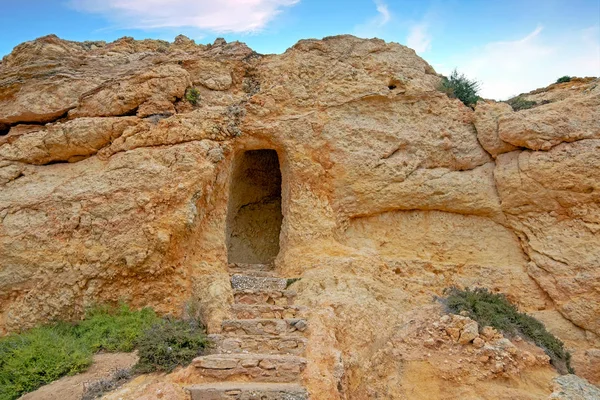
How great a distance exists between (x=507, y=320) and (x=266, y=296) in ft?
12.6

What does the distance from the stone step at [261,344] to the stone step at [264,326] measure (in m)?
0.23

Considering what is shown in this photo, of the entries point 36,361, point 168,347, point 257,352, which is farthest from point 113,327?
point 257,352

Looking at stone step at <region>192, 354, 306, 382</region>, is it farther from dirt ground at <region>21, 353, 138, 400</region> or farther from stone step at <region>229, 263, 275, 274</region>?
stone step at <region>229, 263, 275, 274</region>

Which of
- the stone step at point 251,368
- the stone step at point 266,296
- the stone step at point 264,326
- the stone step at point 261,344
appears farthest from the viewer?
the stone step at point 266,296

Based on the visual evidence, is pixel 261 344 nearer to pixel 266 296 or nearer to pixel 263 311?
pixel 263 311

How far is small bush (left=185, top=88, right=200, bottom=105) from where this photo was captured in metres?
9.05

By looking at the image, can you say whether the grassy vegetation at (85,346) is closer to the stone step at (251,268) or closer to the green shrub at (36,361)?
the green shrub at (36,361)

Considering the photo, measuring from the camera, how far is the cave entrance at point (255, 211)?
10727 millimetres

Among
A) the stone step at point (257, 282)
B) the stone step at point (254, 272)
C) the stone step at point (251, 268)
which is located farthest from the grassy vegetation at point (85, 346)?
the stone step at point (251, 268)

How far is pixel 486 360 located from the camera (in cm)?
577

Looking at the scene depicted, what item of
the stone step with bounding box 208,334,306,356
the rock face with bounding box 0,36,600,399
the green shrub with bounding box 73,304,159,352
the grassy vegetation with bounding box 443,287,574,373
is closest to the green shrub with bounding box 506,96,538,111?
the rock face with bounding box 0,36,600,399

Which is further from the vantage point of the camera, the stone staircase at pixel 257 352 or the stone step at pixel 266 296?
the stone step at pixel 266 296

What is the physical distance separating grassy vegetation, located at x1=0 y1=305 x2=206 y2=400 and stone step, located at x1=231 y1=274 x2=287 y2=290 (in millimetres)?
1167

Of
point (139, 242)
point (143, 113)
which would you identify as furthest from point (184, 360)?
point (143, 113)
